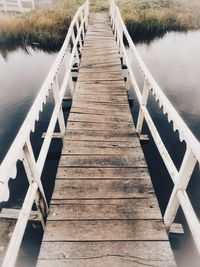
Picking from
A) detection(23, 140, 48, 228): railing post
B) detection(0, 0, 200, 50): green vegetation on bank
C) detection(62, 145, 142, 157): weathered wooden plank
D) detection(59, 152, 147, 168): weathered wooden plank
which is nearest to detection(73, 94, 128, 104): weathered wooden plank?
detection(62, 145, 142, 157): weathered wooden plank

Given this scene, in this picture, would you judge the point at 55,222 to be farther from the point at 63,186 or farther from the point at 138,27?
the point at 138,27

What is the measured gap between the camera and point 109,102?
211 inches

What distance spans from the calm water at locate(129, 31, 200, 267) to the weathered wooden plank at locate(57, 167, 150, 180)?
1.58 meters

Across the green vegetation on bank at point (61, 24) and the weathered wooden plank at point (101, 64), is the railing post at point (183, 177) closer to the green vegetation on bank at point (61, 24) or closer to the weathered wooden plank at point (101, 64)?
the weathered wooden plank at point (101, 64)

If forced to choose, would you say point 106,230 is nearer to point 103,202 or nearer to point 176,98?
point 103,202

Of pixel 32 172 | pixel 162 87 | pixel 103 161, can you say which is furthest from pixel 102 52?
pixel 32 172

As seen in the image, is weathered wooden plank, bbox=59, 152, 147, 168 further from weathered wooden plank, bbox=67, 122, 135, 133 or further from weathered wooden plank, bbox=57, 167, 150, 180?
weathered wooden plank, bbox=67, 122, 135, 133

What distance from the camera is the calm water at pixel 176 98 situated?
4.41m

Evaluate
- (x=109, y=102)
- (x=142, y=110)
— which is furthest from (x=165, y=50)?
(x=142, y=110)

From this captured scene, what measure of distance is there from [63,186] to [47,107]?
492 cm

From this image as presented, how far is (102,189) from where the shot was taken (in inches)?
126

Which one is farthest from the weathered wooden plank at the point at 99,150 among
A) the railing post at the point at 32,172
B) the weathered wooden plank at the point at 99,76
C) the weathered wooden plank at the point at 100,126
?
the weathered wooden plank at the point at 99,76

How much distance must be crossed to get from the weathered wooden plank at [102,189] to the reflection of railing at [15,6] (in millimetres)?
19361

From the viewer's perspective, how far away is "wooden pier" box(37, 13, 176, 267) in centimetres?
247
